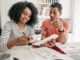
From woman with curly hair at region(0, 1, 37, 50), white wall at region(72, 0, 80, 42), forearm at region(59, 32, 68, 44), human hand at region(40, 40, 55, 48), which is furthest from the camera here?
white wall at region(72, 0, 80, 42)

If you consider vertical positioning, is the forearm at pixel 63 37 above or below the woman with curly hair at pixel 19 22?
below

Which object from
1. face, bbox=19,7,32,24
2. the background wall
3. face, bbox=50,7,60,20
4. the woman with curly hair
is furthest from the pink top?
the background wall

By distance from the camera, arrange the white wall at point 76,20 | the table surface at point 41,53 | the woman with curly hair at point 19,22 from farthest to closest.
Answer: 1. the white wall at point 76,20
2. the woman with curly hair at point 19,22
3. the table surface at point 41,53

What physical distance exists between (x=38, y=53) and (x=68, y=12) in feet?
7.33

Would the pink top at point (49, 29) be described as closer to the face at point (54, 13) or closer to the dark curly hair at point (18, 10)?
the face at point (54, 13)

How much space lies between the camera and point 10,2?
333 centimetres

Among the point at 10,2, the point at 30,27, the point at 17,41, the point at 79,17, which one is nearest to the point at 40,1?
the point at 10,2

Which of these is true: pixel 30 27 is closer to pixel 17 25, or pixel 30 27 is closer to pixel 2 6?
pixel 17 25

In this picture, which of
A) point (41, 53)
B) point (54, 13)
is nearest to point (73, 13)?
point (54, 13)

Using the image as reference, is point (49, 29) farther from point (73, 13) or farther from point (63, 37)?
point (73, 13)

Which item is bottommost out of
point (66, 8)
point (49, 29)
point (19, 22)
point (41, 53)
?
point (41, 53)

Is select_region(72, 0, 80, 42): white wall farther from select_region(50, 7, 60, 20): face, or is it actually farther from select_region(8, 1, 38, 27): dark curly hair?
select_region(8, 1, 38, 27): dark curly hair

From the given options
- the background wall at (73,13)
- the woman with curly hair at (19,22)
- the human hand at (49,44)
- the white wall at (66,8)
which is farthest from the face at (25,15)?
the white wall at (66,8)

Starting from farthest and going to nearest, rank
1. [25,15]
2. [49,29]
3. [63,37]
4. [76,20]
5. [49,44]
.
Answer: [76,20] < [49,29] < [63,37] < [25,15] < [49,44]
